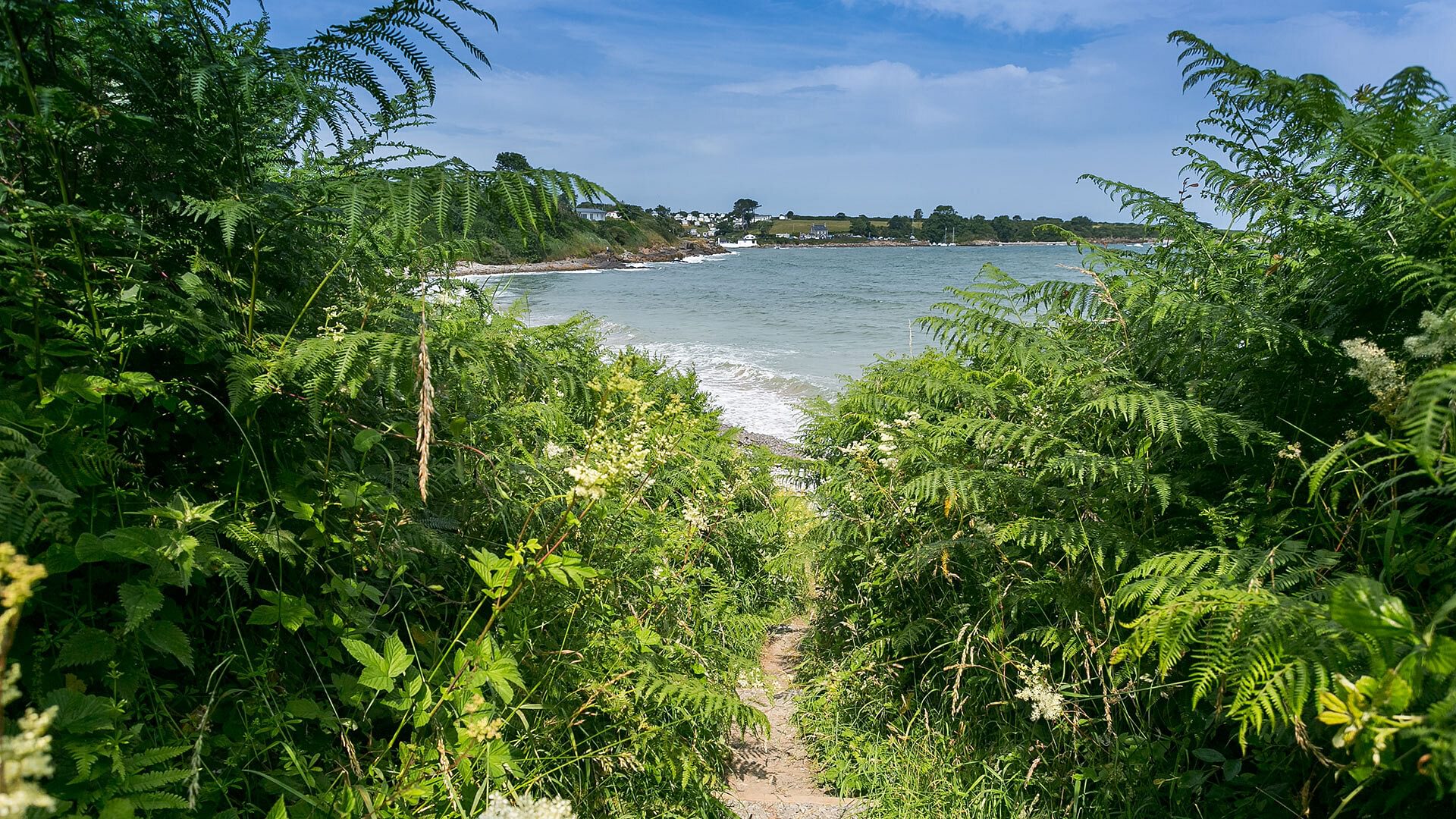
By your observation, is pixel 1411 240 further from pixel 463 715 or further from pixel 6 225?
pixel 6 225

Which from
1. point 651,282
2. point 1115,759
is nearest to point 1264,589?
point 1115,759

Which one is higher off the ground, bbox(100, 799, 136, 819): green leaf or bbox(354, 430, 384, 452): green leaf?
bbox(354, 430, 384, 452): green leaf

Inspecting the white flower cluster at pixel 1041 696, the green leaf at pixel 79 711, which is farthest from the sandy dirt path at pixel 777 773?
the green leaf at pixel 79 711

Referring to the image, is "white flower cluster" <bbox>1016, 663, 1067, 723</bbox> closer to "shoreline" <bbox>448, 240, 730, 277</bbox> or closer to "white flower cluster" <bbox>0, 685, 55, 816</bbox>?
"white flower cluster" <bbox>0, 685, 55, 816</bbox>

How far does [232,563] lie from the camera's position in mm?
1652

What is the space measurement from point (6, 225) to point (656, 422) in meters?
3.20

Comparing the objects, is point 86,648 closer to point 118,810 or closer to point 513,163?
point 118,810

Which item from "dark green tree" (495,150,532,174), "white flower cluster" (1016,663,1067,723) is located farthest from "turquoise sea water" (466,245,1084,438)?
"white flower cluster" (1016,663,1067,723)

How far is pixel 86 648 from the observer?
150 centimetres

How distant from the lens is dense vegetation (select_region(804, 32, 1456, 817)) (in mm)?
1677

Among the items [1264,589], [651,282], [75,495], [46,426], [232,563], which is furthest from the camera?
[651,282]

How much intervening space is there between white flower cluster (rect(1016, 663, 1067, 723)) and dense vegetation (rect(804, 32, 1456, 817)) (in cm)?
1

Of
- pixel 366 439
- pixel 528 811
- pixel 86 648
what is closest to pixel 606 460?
pixel 366 439

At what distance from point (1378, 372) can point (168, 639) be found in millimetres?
2945
